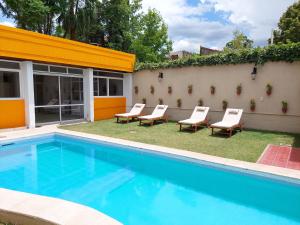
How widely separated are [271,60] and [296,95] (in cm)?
185

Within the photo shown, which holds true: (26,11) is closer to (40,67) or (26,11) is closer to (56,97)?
(56,97)

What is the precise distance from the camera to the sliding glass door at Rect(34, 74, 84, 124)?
13.5 meters

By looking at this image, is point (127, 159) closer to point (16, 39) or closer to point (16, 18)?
point (16, 39)

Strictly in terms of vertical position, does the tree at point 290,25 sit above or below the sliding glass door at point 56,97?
above

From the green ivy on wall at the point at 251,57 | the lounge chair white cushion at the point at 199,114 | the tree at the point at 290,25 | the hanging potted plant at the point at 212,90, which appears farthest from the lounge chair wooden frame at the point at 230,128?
the tree at the point at 290,25

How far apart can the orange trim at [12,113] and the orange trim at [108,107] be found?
4.23m

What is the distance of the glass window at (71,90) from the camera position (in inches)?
554

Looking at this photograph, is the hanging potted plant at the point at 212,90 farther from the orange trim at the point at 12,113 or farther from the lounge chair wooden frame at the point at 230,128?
the orange trim at the point at 12,113

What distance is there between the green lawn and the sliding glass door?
2.91 meters

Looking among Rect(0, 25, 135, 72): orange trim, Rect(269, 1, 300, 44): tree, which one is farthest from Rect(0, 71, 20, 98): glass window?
Rect(269, 1, 300, 44): tree

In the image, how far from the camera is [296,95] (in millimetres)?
10117

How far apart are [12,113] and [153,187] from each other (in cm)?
795

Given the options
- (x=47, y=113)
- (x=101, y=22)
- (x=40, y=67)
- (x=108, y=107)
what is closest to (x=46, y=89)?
(x=47, y=113)

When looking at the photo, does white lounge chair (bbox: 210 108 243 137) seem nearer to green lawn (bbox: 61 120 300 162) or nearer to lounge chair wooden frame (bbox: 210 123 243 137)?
lounge chair wooden frame (bbox: 210 123 243 137)
